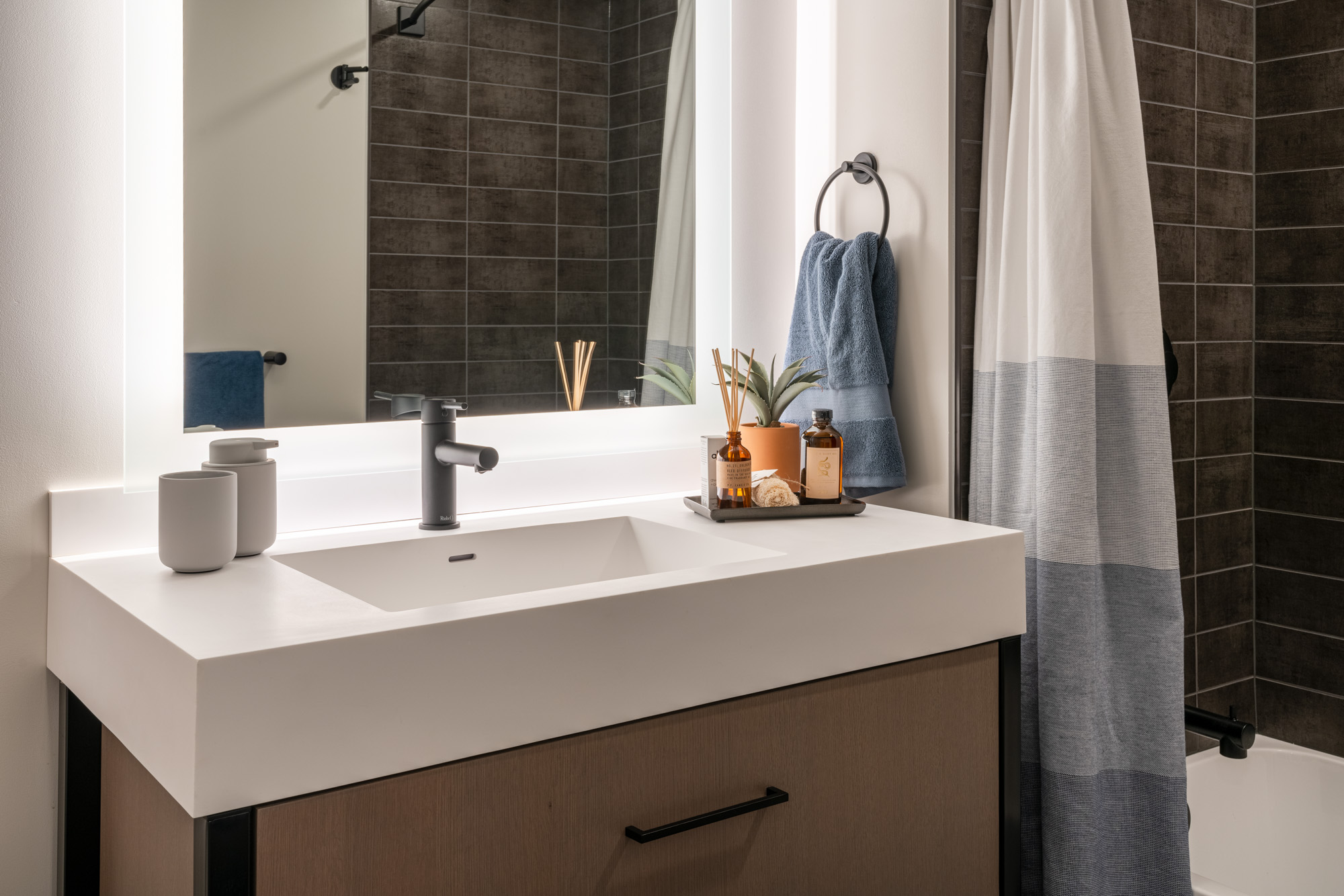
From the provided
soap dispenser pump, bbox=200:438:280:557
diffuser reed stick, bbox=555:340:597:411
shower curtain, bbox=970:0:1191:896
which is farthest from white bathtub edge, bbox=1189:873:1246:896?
soap dispenser pump, bbox=200:438:280:557

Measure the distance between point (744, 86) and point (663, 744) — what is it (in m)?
1.26

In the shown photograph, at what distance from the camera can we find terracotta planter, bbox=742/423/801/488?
1749mm

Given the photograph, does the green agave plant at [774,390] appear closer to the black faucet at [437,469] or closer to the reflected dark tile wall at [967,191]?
the reflected dark tile wall at [967,191]

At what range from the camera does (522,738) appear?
1062 millimetres

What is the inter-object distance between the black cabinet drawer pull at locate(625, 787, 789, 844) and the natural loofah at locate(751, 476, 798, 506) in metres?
0.49

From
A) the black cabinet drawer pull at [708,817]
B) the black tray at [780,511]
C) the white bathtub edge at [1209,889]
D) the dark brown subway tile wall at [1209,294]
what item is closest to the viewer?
the black cabinet drawer pull at [708,817]

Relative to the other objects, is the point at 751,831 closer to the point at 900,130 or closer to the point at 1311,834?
the point at 900,130

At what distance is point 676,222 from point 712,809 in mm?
1054

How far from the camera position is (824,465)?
5.40ft

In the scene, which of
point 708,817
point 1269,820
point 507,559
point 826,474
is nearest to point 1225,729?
point 1269,820

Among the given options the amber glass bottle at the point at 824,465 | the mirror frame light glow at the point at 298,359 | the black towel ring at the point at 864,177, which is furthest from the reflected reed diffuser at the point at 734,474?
the black towel ring at the point at 864,177

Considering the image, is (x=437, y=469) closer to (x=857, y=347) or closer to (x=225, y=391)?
(x=225, y=391)

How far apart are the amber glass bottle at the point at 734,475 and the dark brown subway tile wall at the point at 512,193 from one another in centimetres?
30

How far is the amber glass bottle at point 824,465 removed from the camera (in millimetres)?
1648
